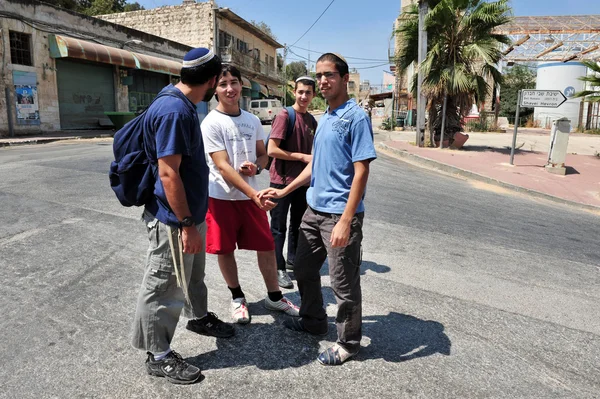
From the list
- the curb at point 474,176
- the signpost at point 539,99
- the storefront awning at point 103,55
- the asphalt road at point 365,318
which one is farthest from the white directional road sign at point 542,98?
the storefront awning at point 103,55

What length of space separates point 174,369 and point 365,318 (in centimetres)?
144

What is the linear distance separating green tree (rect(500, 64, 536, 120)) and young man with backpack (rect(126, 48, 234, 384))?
133 ft

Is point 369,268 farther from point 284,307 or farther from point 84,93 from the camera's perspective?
point 84,93

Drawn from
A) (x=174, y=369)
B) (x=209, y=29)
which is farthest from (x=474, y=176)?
(x=209, y=29)

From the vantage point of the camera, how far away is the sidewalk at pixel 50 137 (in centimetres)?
1463

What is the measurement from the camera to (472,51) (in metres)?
15.6

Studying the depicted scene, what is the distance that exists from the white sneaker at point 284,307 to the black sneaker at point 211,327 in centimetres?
43

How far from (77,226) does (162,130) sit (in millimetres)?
3515

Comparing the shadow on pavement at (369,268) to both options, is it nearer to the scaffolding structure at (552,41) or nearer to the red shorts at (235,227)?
the red shorts at (235,227)

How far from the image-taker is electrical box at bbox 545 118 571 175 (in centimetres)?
1176

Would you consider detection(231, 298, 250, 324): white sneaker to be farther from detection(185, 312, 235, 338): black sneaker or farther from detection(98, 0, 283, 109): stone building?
detection(98, 0, 283, 109): stone building

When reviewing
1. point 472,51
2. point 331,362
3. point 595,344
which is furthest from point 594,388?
point 472,51

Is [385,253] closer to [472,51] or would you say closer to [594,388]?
[594,388]

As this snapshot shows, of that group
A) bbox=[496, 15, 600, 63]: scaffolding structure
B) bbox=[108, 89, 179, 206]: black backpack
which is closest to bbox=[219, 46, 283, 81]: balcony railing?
bbox=[496, 15, 600, 63]: scaffolding structure
